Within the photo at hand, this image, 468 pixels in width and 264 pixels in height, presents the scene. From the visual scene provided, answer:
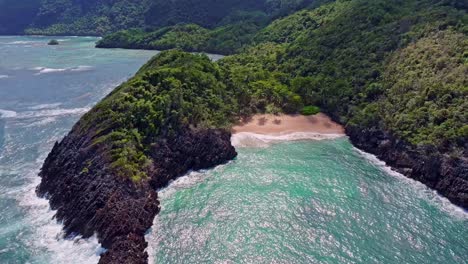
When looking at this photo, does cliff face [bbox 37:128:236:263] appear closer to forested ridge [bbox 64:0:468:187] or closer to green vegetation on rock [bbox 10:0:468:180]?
green vegetation on rock [bbox 10:0:468:180]

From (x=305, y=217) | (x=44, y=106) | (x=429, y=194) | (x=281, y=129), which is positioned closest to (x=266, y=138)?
(x=281, y=129)

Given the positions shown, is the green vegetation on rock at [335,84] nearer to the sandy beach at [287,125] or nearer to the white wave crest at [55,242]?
the sandy beach at [287,125]

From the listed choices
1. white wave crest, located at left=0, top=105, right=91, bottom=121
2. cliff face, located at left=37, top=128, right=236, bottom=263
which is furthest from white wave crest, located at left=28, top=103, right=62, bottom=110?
cliff face, located at left=37, top=128, right=236, bottom=263

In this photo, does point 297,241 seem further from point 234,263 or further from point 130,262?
point 130,262

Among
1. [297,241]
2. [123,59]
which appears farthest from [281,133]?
[123,59]

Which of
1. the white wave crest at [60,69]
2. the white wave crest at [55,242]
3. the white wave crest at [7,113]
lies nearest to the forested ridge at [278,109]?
the white wave crest at [55,242]
